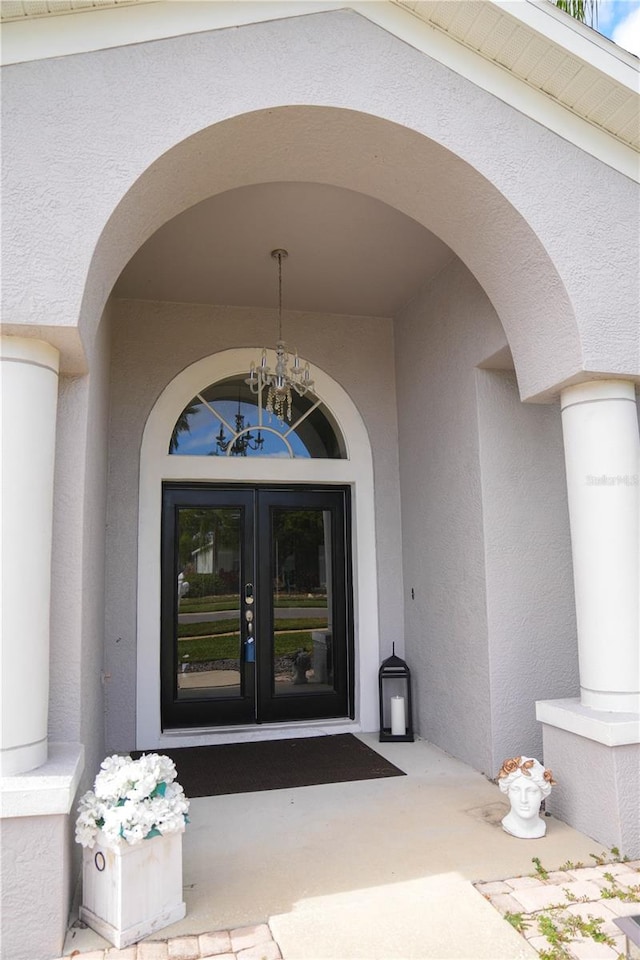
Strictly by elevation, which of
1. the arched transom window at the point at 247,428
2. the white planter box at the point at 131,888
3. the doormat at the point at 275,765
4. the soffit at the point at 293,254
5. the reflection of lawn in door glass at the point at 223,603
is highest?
the soffit at the point at 293,254

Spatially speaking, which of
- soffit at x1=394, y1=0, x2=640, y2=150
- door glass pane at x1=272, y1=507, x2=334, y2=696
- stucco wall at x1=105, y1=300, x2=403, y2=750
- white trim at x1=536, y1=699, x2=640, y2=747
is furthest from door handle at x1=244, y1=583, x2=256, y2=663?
soffit at x1=394, y1=0, x2=640, y2=150

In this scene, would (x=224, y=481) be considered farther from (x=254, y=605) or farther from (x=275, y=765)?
(x=275, y=765)

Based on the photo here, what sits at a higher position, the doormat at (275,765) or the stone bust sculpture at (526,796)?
the stone bust sculpture at (526,796)

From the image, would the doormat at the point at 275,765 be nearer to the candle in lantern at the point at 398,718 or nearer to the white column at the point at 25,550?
the candle in lantern at the point at 398,718

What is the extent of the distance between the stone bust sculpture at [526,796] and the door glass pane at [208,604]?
9.95ft

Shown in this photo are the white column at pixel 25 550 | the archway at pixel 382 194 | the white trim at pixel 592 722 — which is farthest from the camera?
the white trim at pixel 592 722

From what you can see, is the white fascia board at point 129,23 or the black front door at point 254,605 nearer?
the white fascia board at point 129,23

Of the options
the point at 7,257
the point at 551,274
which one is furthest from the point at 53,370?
the point at 551,274

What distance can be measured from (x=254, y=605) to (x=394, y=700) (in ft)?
5.05

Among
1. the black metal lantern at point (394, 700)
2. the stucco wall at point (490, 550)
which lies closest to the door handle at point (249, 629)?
A: the black metal lantern at point (394, 700)

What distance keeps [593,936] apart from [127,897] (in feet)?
6.47

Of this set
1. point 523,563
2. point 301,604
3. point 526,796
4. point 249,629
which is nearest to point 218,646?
point 249,629

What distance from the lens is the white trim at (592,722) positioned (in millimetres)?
3725

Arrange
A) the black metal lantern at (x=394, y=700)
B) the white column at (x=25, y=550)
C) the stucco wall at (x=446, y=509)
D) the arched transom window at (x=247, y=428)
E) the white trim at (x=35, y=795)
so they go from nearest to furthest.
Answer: the white trim at (x=35, y=795) → the white column at (x=25, y=550) → the stucco wall at (x=446, y=509) → the black metal lantern at (x=394, y=700) → the arched transom window at (x=247, y=428)
